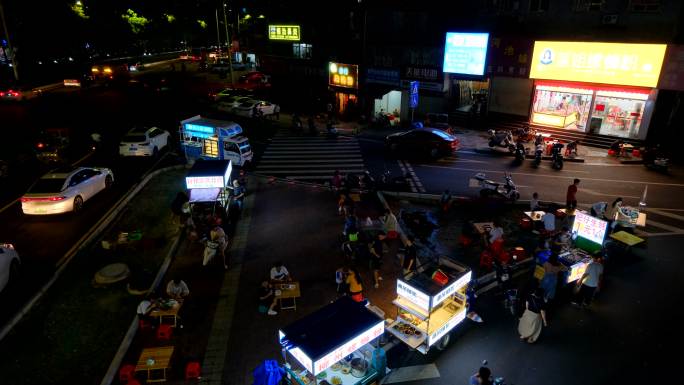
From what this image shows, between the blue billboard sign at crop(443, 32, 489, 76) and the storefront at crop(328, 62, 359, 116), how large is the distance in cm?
884

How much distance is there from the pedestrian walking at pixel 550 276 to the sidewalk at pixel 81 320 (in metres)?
12.5

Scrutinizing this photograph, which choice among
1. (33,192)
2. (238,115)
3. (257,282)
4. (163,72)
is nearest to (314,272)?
(257,282)

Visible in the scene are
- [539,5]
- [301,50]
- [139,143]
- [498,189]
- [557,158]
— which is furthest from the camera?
[301,50]

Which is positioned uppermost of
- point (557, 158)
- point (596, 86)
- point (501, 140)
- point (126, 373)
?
point (596, 86)

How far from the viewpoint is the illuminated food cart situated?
8.23 metres

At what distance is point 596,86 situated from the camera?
1151 inches

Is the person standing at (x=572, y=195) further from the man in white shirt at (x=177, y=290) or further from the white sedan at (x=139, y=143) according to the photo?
the white sedan at (x=139, y=143)

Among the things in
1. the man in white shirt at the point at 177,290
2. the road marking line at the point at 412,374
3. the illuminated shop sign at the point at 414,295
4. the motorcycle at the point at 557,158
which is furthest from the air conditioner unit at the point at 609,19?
the man in white shirt at the point at 177,290

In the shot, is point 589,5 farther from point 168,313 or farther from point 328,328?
point 168,313

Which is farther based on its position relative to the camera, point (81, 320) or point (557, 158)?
point (557, 158)


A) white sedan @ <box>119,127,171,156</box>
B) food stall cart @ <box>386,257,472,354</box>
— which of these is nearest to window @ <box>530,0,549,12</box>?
food stall cart @ <box>386,257,472,354</box>

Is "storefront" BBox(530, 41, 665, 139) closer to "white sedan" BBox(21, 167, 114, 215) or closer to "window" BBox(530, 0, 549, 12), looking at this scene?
"window" BBox(530, 0, 549, 12)

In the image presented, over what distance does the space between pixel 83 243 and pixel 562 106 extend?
31966 mm

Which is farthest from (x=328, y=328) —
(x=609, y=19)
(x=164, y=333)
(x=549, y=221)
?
(x=609, y=19)
